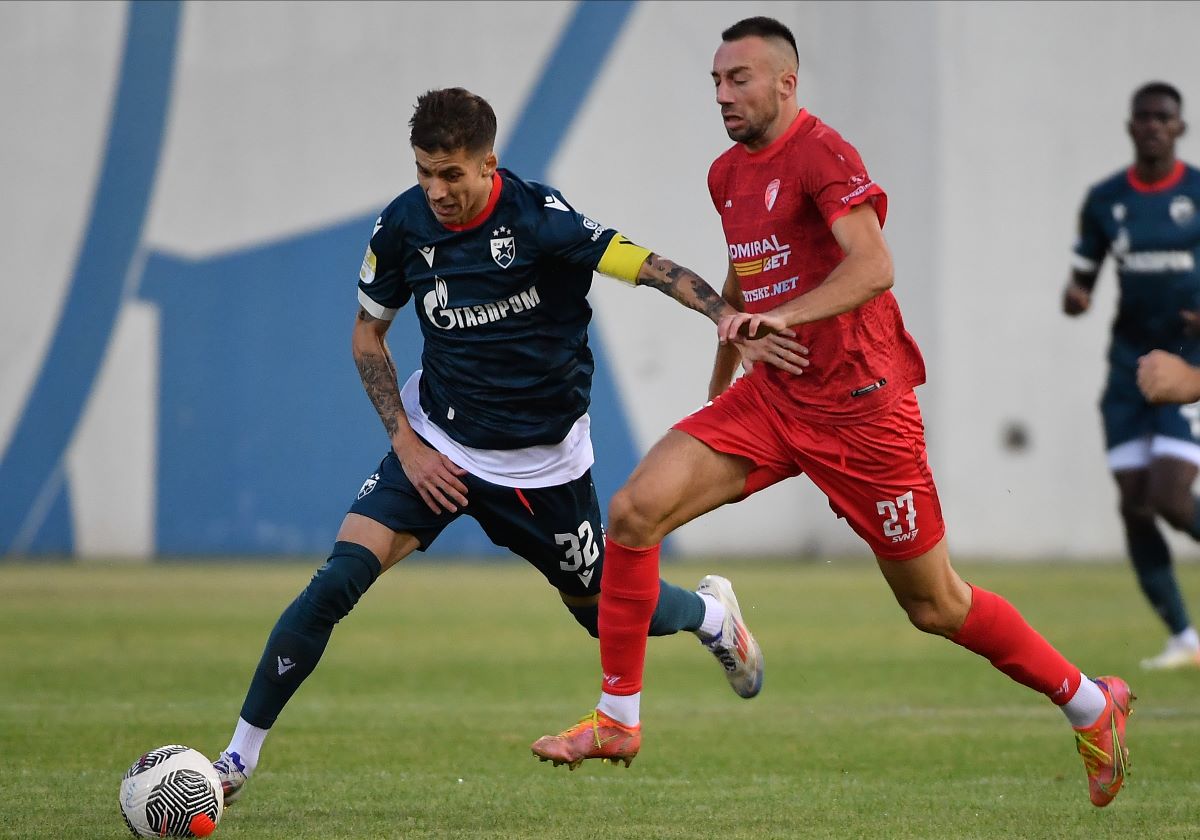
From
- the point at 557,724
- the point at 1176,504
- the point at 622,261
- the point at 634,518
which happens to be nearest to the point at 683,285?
the point at 622,261

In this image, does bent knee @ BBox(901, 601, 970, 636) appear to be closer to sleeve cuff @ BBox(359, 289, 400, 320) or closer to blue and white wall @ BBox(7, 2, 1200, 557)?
sleeve cuff @ BBox(359, 289, 400, 320)

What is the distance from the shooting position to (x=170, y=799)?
15.6ft

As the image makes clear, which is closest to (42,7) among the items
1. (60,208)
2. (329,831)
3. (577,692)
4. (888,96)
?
(60,208)

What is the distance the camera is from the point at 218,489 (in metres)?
18.5

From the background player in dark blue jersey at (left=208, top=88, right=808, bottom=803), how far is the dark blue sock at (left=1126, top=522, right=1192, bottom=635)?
470 cm

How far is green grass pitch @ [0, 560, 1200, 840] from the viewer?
519 cm

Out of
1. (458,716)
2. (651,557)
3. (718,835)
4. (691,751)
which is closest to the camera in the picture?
(718,835)

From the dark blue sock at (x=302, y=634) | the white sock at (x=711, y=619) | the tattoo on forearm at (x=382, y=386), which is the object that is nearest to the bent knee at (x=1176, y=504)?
the white sock at (x=711, y=619)

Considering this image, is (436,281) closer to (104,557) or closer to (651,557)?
(651,557)

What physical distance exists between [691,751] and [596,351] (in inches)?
475

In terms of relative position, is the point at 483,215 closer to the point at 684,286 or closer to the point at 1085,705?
the point at 684,286

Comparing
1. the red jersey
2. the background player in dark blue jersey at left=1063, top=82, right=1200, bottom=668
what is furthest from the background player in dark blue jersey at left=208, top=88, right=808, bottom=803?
the background player in dark blue jersey at left=1063, top=82, right=1200, bottom=668

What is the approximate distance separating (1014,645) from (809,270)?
1.38m

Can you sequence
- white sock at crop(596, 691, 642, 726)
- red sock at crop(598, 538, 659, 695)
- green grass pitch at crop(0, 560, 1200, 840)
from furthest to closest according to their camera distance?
red sock at crop(598, 538, 659, 695), white sock at crop(596, 691, 642, 726), green grass pitch at crop(0, 560, 1200, 840)
